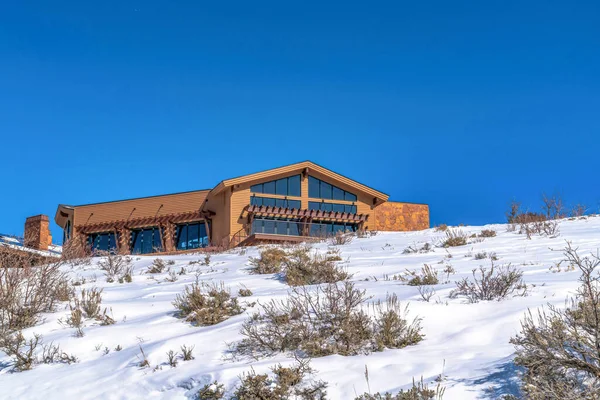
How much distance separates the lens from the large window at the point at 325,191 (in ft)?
109

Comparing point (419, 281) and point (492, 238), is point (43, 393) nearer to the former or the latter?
point (419, 281)

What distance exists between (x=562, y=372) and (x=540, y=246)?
777 centimetres

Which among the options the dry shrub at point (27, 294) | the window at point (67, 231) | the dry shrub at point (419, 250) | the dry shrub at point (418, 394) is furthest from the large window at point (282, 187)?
the dry shrub at point (418, 394)

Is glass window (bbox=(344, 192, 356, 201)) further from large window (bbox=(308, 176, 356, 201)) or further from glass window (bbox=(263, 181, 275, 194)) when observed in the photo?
glass window (bbox=(263, 181, 275, 194))

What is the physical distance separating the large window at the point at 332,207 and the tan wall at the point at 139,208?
6020 millimetres

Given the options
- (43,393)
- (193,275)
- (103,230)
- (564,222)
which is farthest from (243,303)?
(103,230)

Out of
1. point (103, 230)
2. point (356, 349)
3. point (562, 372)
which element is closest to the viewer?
point (562, 372)

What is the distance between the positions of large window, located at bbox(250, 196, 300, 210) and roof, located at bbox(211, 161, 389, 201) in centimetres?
117

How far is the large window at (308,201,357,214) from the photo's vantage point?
32.9 metres

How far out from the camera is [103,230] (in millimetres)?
34344

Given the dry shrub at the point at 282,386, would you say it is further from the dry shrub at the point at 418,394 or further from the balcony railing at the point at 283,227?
the balcony railing at the point at 283,227

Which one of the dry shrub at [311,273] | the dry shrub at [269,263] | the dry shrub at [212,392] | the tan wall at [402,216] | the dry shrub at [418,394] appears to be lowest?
the dry shrub at [212,392]

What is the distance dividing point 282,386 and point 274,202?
27558 mm

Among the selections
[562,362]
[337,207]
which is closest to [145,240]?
[337,207]
